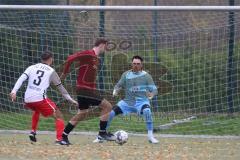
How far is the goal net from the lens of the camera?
15.5 metres

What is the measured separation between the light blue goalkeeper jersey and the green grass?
1.32 meters

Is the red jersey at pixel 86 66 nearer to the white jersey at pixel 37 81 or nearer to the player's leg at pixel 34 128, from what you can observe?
the white jersey at pixel 37 81

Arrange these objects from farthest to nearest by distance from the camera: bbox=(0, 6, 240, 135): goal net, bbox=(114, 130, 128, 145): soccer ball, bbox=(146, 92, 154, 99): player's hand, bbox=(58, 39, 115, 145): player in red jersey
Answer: bbox=(0, 6, 240, 135): goal net → bbox=(146, 92, 154, 99): player's hand → bbox=(58, 39, 115, 145): player in red jersey → bbox=(114, 130, 128, 145): soccer ball

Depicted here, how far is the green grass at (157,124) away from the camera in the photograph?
1558cm

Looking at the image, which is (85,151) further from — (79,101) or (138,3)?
(138,3)

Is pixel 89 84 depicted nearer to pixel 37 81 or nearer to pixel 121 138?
pixel 37 81

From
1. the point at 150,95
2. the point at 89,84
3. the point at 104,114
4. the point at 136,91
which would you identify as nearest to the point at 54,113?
the point at 89,84

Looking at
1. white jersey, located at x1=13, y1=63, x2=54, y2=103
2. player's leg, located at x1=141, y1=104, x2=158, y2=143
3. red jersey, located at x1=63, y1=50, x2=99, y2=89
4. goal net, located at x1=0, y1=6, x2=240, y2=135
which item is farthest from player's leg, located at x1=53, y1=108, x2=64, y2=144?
goal net, located at x1=0, y1=6, x2=240, y2=135

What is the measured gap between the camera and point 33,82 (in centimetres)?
1386

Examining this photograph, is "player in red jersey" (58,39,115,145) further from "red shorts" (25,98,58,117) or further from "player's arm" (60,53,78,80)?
"red shorts" (25,98,58,117)

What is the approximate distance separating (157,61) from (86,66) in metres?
2.16

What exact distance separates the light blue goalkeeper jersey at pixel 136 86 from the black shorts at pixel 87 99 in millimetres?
496

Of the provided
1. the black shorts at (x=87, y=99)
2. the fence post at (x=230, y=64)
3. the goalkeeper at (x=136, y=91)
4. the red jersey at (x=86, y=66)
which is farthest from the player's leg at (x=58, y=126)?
the fence post at (x=230, y=64)

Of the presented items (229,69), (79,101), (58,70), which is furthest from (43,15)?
(229,69)
